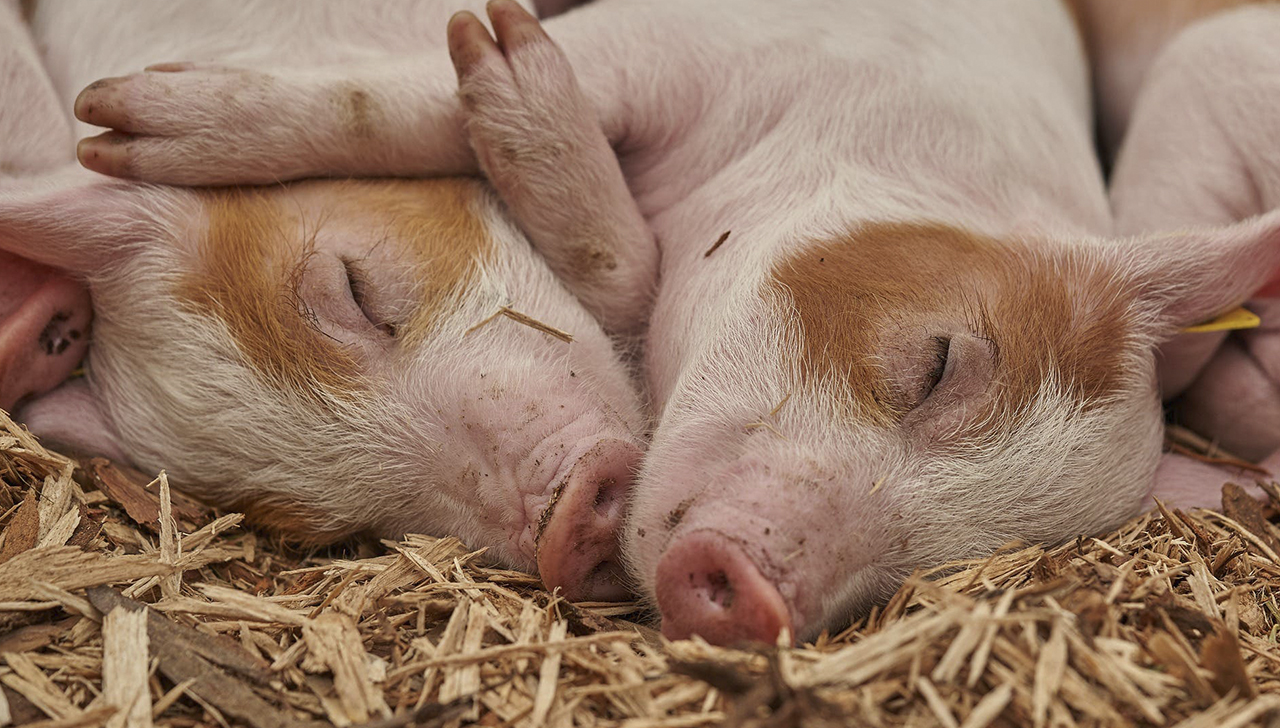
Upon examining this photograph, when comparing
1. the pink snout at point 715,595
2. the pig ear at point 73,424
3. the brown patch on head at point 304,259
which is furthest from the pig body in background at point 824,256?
the pig ear at point 73,424

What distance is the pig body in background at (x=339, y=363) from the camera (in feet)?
7.65

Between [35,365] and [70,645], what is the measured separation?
3.25 ft

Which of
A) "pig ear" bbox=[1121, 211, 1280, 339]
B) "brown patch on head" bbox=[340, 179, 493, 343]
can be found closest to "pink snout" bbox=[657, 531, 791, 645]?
"brown patch on head" bbox=[340, 179, 493, 343]

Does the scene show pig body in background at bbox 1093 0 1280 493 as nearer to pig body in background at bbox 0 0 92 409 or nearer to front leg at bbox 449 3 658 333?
front leg at bbox 449 3 658 333

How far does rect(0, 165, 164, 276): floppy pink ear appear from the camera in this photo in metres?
2.50

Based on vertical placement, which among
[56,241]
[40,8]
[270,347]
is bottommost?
[270,347]

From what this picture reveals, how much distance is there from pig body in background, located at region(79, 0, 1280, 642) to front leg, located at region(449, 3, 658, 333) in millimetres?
10

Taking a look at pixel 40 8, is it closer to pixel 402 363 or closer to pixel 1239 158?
pixel 402 363

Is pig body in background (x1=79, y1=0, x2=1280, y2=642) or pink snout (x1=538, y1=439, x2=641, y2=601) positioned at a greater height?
pig body in background (x1=79, y1=0, x2=1280, y2=642)

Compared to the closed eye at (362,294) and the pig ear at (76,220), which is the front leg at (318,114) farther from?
the closed eye at (362,294)

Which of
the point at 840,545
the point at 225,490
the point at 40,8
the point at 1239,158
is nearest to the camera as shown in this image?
the point at 840,545

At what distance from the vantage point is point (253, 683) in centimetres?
184

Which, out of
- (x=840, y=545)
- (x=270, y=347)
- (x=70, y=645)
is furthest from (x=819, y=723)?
(x=270, y=347)

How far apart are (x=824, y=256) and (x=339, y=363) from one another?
A: 44.5 inches
